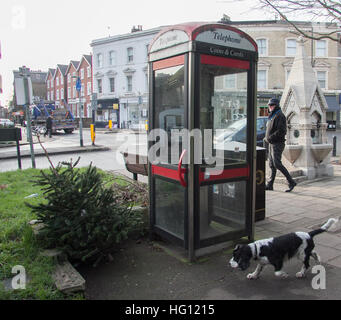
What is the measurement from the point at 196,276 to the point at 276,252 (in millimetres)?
870

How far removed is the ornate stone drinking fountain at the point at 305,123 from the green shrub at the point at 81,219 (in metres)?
6.12

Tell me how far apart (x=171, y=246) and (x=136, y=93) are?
121 ft

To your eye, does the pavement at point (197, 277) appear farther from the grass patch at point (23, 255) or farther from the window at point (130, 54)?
the window at point (130, 54)

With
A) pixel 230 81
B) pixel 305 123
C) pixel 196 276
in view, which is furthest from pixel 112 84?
pixel 196 276

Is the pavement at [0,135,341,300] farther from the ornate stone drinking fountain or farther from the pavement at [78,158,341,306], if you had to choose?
the ornate stone drinking fountain

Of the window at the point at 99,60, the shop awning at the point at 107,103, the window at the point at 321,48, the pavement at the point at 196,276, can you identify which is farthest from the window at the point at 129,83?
the pavement at the point at 196,276

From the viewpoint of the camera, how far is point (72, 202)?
372cm

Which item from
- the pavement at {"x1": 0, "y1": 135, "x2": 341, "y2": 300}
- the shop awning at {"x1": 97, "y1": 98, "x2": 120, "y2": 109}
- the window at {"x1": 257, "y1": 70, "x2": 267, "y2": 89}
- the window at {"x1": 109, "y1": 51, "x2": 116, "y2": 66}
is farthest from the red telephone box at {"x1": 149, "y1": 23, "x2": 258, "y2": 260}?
the window at {"x1": 109, "y1": 51, "x2": 116, "y2": 66}

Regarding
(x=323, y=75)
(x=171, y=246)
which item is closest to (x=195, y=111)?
(x=171, y=246)

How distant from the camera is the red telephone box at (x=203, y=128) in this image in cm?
371

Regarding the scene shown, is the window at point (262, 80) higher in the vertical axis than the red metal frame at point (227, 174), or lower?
higher

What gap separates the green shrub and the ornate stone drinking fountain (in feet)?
20.1
